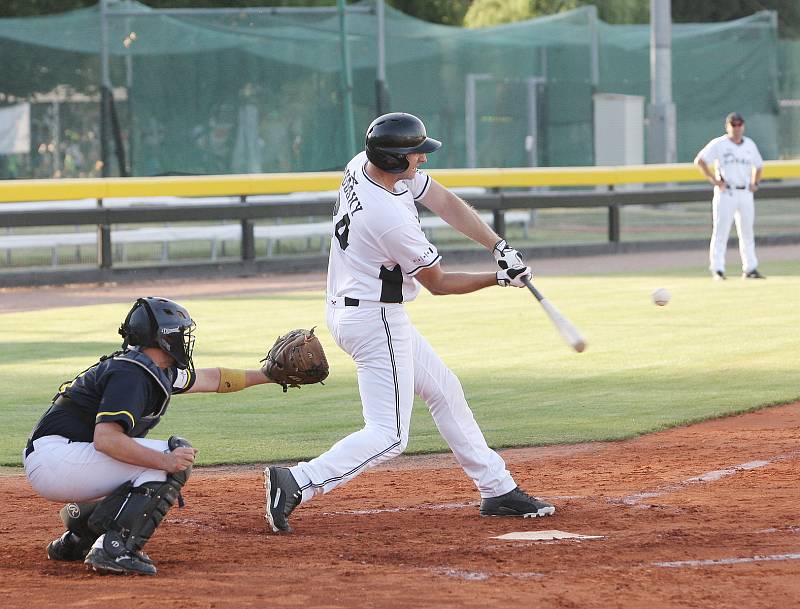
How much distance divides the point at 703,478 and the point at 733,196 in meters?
10.9

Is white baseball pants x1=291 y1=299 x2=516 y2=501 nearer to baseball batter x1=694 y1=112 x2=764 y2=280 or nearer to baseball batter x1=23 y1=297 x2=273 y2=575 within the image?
baseball batter x1=23 y1=297 x2=273 y2=575

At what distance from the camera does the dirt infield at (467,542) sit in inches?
187

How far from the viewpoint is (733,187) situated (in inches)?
679

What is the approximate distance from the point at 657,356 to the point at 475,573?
6476 mm

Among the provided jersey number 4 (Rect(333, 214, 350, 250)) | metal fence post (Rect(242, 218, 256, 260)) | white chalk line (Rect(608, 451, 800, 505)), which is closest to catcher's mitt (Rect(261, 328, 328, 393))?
jersey number 4 (Rect(333, 214, 350, 250))

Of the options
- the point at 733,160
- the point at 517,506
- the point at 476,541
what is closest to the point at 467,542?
the point at 476,541

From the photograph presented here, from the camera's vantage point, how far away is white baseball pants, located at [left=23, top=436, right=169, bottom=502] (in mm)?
5195

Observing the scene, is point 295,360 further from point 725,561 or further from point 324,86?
point 324,86

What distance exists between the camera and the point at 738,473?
7.05 m

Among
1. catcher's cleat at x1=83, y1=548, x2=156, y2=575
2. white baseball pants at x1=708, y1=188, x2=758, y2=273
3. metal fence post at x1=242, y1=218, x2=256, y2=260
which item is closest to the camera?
catcher's cleat at x1=83, y1=548, x2=156, y2=575

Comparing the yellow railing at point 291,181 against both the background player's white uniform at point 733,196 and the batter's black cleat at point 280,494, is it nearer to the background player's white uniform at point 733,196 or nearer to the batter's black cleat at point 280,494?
the background player's white uniform at point 733,196

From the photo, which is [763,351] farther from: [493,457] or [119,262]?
[119,262]

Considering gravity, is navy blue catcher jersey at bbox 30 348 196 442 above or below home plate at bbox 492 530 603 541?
above

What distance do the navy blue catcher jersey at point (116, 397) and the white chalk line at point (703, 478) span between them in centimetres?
227
